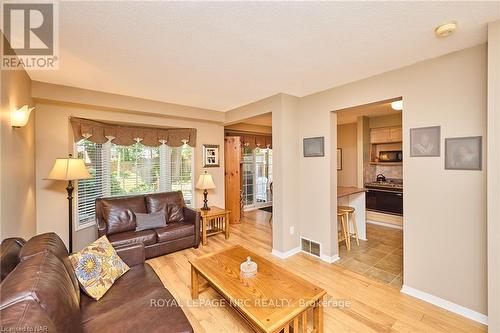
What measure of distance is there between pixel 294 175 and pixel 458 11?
242 centimetres

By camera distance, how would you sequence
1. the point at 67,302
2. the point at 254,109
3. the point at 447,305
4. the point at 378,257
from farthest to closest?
the point at 254,109 → the point at 378,257 → the point at 447,305 → the point at 67,302

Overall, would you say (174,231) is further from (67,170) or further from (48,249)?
(48,249)

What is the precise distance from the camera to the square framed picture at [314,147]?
320 cm

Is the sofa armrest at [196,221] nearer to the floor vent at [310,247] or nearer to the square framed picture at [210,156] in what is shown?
the square framed picture at [210,156]

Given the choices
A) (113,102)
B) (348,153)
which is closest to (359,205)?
(348,153)

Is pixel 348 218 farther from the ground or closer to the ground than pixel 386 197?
closer to the ground

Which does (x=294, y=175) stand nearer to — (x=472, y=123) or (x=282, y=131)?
(x=282, y=131)

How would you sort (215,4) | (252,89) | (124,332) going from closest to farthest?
(124,332)
(215,4)
(252,89)

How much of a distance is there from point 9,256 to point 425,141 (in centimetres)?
351

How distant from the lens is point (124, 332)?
1.26 metres

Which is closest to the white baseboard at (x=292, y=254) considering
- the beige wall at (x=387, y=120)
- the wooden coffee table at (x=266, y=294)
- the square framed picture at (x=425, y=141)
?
the wooden coffee table at (x=266, y=294)

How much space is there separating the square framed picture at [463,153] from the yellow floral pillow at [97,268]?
10.6 feet

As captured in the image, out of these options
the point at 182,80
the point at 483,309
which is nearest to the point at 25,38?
the point at 182,80

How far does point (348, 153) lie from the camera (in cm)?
574
